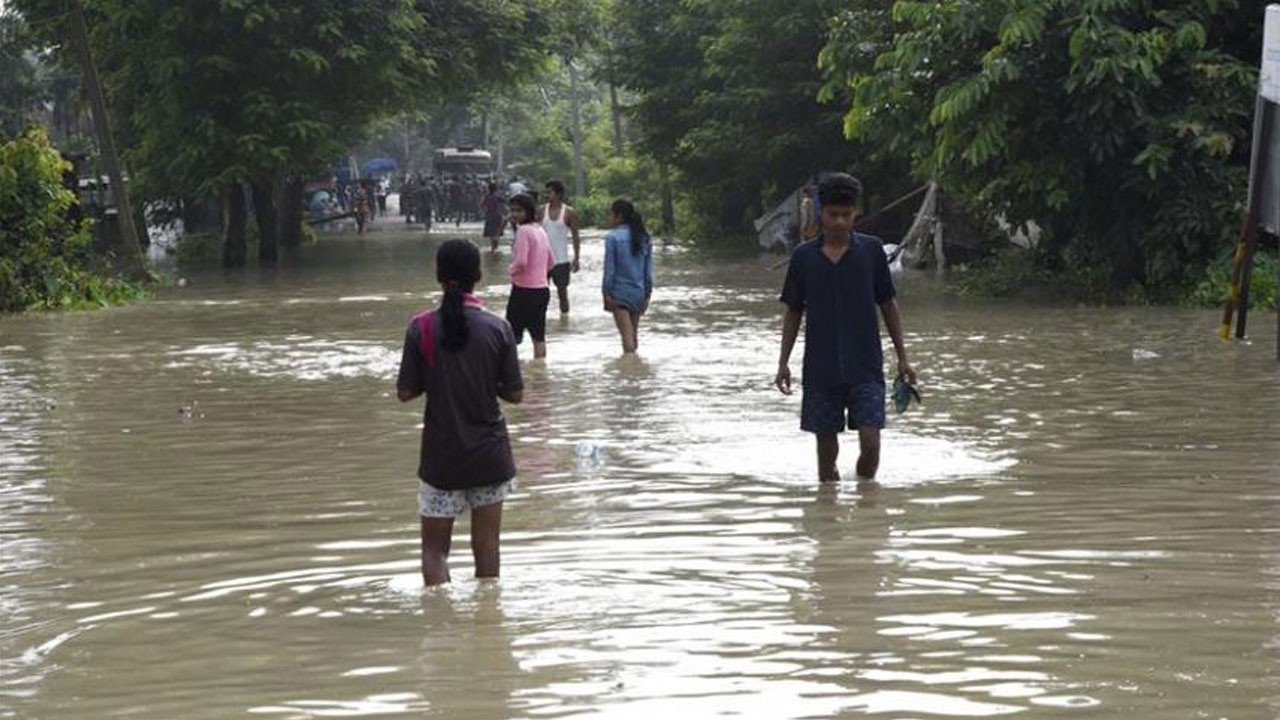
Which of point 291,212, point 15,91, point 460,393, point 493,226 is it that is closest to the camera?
point 460,393

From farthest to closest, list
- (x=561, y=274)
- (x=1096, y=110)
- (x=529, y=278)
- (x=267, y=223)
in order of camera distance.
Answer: (x=267, y=223), (x=1096, y=110), (x=561, y=274), (x=529, y=278)

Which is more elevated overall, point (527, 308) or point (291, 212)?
point (291, 212)

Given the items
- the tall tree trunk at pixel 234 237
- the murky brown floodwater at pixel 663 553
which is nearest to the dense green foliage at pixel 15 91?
the tall tree trunk at pixel 234 237

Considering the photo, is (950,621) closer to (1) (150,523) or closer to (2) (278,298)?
(1) (150,523)

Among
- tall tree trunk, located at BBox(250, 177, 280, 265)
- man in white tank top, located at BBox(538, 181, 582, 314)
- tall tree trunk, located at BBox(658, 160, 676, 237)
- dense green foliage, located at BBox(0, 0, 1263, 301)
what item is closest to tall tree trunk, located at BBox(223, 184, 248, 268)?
dense green foliage, located at BBox(0, 0, 1263, 301)

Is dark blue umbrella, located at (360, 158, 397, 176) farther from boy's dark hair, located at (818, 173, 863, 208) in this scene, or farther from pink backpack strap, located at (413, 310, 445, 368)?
pink backpack strap, located at (413, 310, 445, 368)

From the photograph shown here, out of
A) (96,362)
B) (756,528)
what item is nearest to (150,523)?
(756,528)

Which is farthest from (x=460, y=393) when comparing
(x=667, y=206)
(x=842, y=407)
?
(x=667, y=206)

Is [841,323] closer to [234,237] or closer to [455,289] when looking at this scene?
[455,289]

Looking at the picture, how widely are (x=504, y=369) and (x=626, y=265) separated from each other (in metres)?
10.2

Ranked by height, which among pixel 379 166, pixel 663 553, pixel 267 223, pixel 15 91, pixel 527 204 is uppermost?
pixel 15 91

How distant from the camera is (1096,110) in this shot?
22.0 metres

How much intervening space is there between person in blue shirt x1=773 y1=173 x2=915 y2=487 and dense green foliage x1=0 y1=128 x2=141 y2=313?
17500mm

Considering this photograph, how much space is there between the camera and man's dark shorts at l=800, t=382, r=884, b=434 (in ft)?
31.1
